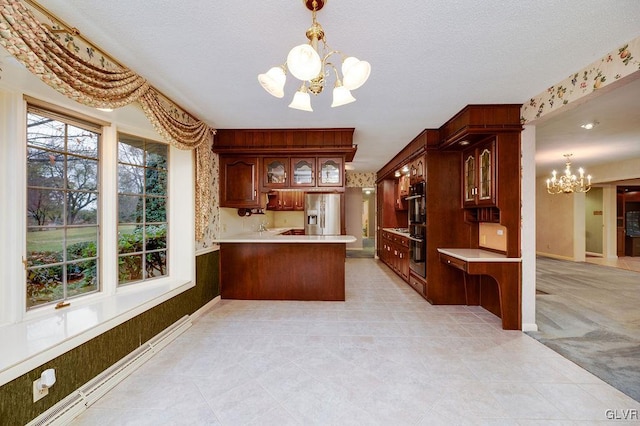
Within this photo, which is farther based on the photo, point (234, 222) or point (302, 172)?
point (234, 222)

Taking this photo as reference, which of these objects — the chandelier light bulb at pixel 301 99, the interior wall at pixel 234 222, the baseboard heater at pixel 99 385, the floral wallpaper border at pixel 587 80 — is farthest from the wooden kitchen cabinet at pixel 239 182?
the floral wallpaper border at pixel 587 80

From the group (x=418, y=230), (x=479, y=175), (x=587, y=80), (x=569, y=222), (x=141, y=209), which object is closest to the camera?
(x=587, y=80)

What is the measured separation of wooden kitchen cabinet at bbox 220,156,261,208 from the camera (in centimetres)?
395

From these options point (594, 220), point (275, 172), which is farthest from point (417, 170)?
point (594, 220)

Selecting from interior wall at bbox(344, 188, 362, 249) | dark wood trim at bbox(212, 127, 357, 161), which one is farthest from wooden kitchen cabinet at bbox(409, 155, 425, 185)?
interior wall at bbox(344, 188, 362, 249)

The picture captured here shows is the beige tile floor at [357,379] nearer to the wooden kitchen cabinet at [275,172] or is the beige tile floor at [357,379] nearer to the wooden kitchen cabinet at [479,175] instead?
the wooden kitchen cabinet at [479,175]

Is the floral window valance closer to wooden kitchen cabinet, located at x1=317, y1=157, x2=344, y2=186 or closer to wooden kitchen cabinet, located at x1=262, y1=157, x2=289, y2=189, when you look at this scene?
wooden kitchen cabinet, located at x1=262, y1=157, x2=289, y2=189

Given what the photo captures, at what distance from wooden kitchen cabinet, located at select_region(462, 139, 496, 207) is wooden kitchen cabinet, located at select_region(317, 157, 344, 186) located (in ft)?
5.69

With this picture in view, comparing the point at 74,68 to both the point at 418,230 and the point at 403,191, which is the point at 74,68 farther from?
the point at 403,191

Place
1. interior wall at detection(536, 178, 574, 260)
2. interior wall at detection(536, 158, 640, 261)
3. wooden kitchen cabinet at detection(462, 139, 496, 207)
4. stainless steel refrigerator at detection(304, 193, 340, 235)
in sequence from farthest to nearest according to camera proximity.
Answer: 1. interior wall at detection(536, 178, 574, 260)
2. interior wall at detection(536, 158, 640, 261)
3. stainless steel refrigerator at detection(304, 193, 340, 235)
4. wooden kitchen cabinet at detection(462, 139, 496, 207)

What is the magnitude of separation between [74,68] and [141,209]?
151 centimetres

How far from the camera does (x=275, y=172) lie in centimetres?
399

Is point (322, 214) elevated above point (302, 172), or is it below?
below

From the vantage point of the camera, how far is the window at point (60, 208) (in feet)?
6.12
